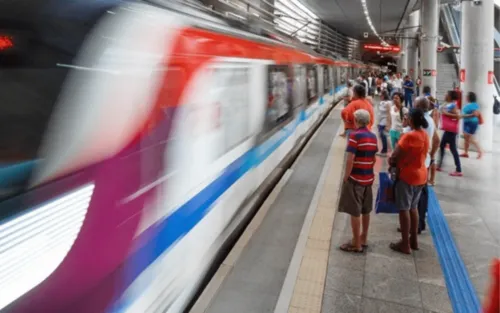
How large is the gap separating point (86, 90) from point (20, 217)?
26.2 inches

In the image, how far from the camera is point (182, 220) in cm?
319

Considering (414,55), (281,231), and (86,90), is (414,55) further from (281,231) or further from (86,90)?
(86,90)

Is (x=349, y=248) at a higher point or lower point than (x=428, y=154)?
lower

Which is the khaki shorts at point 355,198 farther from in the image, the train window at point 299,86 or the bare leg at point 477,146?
the bare leg at point 477,146

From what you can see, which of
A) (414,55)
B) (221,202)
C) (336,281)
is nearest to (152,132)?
(221,202)

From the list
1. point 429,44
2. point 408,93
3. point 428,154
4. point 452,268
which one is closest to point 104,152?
point 452,268

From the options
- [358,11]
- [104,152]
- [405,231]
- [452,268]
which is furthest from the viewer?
[358,11]

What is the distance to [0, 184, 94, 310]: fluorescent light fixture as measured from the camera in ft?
5.32

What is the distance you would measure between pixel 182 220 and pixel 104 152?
118cm

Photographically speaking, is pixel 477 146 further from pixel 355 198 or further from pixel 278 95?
pixel 355 198

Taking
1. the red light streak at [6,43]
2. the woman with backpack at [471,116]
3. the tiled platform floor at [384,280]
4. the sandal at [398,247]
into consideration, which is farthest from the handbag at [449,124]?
the red light streak at [6,43]

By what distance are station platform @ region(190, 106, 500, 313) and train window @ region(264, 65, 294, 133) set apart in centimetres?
118

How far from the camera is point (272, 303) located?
3.72 metres

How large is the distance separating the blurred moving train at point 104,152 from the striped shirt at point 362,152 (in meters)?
1.49
